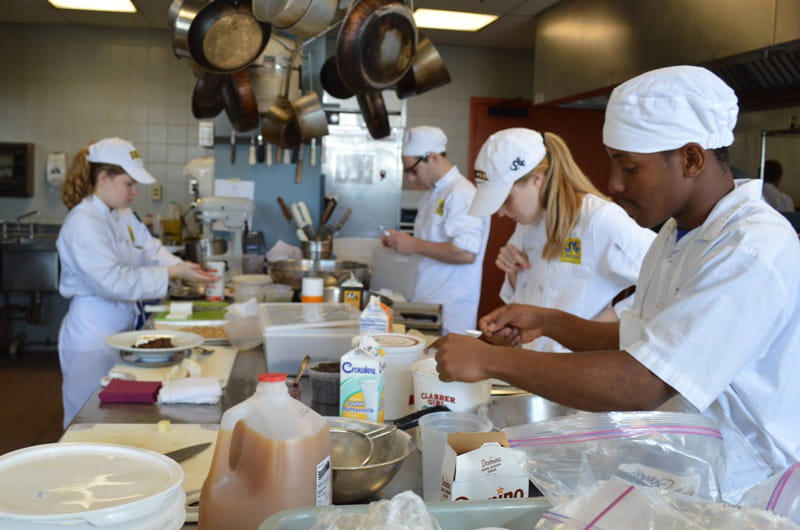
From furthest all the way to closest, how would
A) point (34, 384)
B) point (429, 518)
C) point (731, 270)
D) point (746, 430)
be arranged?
point (34, 384) → point (746, 430) → point (731, 270) → point (429, 518)

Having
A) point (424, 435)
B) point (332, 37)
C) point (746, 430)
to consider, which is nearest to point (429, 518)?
point (424, 435)

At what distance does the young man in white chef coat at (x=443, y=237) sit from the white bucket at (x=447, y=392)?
2.76 meters

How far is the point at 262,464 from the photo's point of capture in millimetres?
1000

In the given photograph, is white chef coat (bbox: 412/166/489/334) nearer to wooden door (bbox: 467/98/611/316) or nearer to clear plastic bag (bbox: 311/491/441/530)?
wooden door (bbox: 467/98/611/316)

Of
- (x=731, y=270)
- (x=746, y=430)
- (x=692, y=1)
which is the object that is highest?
(x=692, y=1)

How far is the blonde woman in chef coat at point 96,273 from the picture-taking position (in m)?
3.22

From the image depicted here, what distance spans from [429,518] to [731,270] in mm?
831

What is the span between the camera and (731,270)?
4.35 ft

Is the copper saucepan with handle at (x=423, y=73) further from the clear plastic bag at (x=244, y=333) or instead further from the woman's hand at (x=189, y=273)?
the clear plastic bag at (x=244, y=333)

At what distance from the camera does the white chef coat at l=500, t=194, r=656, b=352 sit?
8.78 feet

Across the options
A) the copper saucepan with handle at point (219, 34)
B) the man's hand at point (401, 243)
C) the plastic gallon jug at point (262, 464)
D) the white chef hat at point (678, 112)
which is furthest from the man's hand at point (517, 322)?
the man's hand at point (401, 243)

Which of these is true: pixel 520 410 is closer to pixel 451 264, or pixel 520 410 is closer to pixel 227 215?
pixel 451 264

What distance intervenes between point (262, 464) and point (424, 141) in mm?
3603

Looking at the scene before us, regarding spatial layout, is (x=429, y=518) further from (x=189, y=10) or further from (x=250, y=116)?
(x=250, y=116)
